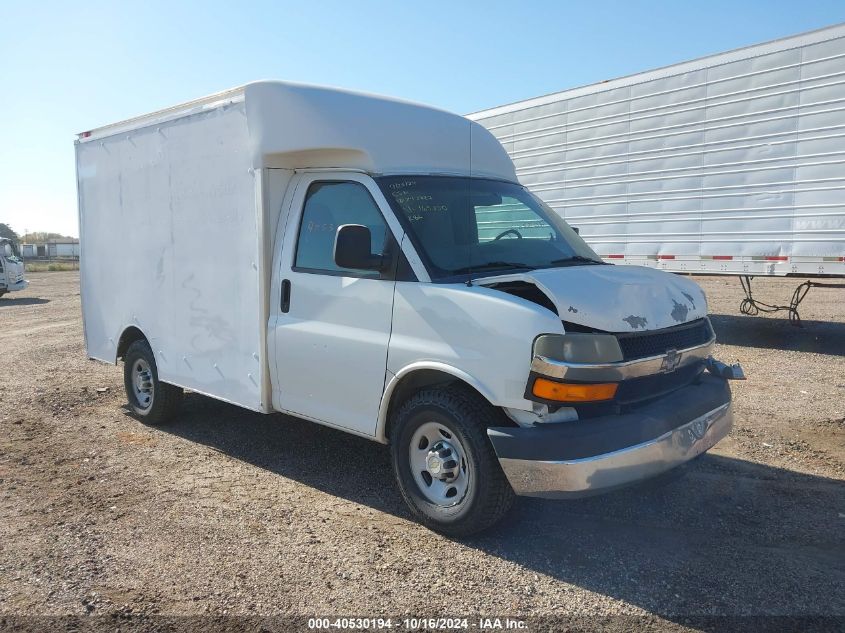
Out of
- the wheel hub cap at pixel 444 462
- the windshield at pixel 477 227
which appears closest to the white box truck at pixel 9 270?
the windshield at pixel 477 227

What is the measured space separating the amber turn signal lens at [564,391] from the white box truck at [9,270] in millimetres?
21980

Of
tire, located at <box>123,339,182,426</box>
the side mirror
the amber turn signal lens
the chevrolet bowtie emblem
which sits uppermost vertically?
the side mirror

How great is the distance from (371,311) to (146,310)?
297 cm

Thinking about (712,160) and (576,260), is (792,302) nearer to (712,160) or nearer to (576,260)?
(712,160)

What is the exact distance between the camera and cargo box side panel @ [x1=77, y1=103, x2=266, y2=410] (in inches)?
203

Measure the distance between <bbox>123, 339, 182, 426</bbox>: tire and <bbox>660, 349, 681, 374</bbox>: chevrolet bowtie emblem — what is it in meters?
4.42

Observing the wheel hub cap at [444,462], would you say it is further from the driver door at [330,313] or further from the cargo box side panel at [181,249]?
the cargo box side panel at [181,249]

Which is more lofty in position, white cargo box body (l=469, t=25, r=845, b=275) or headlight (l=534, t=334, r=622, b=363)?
white cargo box body (l=469, t=25, r=845, b=275)

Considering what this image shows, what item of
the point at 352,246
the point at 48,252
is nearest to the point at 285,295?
the point at 352,246

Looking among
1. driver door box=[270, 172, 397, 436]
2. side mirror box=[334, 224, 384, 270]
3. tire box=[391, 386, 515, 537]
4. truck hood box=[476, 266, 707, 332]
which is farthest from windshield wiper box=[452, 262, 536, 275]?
tire box=[391, 386, 515, 537]

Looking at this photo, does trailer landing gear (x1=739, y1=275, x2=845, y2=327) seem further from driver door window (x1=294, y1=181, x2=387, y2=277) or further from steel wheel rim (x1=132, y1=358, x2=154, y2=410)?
steel wheel rim (x1=132, y1=358, x2=154, y2=410)

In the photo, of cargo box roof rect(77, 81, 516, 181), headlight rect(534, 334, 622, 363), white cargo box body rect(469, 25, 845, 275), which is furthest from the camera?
white cargo box body rect(469, 25, 845, 275)

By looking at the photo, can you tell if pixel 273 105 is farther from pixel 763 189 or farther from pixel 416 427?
pixel 763 189

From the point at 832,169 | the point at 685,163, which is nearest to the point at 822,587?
the point at 832,169
